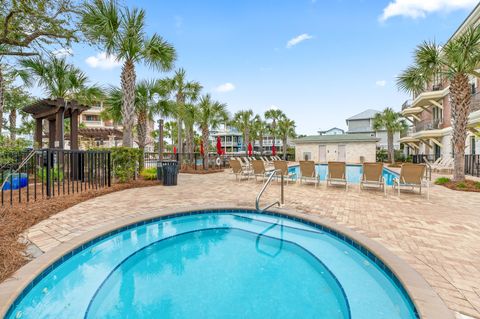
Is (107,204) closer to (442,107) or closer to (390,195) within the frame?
(390,195)

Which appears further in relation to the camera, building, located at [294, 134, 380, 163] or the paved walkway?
building, located at [294, 134, 380, 163]

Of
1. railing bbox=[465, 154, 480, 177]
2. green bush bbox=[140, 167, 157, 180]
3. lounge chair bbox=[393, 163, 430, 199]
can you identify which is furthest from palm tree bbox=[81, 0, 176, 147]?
railing bbox=[465, 154, 480, 177]

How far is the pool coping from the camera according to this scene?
2115 millimetres

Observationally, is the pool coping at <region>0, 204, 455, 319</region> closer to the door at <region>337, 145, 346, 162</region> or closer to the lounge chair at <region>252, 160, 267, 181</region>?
the lounge chair at <region>252, 160, 267, 181</region>

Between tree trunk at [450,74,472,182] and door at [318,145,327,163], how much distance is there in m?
16.9

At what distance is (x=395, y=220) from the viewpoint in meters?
4.74

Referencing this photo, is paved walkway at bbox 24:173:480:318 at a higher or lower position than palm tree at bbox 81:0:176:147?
lower

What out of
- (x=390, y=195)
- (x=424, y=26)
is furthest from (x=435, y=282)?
(x=424, y=26)

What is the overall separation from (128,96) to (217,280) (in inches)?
340

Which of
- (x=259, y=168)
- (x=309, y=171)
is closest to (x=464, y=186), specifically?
(x=309, y=171)

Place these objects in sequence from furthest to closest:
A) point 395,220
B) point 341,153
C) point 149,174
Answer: point 341,153 → point 149,174 → point 395,220

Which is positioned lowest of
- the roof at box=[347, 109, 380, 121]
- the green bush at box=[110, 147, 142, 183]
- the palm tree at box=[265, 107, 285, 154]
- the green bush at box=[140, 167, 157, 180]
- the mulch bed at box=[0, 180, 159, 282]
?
the mulch bed at box=[0, 180, 159, 282]

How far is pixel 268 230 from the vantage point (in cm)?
493

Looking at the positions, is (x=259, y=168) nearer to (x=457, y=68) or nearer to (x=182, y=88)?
(x=457, y=68)
